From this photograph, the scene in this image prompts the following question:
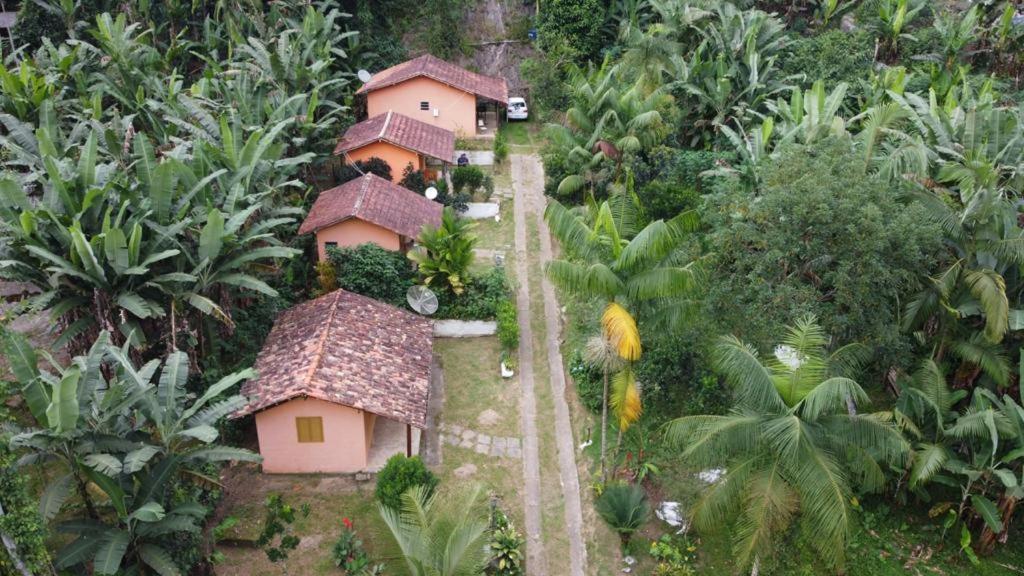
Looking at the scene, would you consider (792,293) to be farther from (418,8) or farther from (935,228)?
(418,8)

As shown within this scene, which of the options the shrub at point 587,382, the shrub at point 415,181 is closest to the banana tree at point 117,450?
the shrub at point 587,382

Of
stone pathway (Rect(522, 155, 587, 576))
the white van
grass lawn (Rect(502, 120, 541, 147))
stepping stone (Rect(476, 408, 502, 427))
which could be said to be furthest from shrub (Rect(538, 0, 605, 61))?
stepping stone (Rect(476, 408, 502, 427))

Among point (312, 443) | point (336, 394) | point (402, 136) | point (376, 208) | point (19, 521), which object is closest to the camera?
point (19, 521)

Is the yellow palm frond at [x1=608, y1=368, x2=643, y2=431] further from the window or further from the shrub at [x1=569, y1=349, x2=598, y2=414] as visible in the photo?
the window

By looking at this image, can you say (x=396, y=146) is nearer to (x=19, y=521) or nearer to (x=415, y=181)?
(x=415, y=181)

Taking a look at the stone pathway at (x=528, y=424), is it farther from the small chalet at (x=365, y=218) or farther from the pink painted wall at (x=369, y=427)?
the pink painted wall at (x=369, y=427)

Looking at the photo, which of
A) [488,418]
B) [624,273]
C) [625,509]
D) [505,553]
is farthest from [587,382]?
[505,553]
